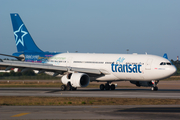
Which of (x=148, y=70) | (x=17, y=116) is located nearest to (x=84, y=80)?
(x=148, y=70)

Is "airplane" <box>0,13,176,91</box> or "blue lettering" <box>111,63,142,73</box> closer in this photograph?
"airplane" <box>0,13,176,91</box>

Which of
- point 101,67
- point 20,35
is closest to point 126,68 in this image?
point 101,67

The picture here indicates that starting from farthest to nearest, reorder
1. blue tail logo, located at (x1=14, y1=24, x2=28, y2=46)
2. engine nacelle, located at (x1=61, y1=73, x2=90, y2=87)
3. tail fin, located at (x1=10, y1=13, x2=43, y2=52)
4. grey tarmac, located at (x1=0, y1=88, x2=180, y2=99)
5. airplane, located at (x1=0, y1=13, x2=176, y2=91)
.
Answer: blue tail logo, located at (x1=14, y1=24, x2=28, y2=46)
tail fin, located at (x1=10, y1=13, x2=43, y2=52)
engine nacelle, located at (x1=61, y1=73, x2=90, y2=87)
airplane, located at (x1=0, y1=13, x2=176, y2=91)
grey tarmac, located at (x1=0, y1=88, x2=180, y2=99)

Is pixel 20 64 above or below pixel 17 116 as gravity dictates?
above

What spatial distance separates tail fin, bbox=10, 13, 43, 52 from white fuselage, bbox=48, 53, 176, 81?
8.57m

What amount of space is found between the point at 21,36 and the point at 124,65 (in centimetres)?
2051

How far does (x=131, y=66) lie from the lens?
39812 mm

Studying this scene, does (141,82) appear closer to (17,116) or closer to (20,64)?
(20,64)

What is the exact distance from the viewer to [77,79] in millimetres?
39781

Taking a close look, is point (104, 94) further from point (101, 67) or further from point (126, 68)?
point (101, 67)

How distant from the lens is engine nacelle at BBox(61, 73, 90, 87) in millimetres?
39844

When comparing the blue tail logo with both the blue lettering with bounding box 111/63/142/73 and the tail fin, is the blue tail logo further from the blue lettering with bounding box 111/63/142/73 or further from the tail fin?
the blue lettering with bounding box 111/63/142/73

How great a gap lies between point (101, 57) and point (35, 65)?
8993 mm

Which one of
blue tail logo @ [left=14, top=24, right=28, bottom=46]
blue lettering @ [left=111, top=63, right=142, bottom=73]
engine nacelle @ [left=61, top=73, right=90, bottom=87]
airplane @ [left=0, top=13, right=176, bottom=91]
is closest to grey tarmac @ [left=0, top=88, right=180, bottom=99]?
engine nacelle @ [left=61, top=73, right=90, bottom=87]
